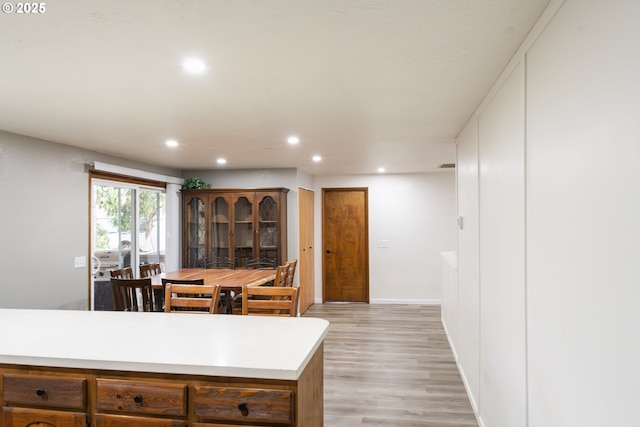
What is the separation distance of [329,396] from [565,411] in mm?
2421

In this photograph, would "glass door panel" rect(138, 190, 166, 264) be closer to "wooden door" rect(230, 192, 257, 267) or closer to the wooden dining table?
"wooden door" rect(230, 192, 257, 267)

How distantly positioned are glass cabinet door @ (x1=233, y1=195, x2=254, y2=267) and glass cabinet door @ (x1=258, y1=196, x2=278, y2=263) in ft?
0.49

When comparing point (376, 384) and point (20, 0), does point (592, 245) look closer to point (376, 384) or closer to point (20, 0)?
→ point (20, 0)

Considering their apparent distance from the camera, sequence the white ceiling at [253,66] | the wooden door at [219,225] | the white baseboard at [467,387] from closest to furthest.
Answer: the white ceiling at [253,66], the white baseboard at [467,387], the wooden door at [219,225]

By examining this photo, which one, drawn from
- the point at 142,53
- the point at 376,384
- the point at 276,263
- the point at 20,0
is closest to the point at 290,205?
the point at 276,263

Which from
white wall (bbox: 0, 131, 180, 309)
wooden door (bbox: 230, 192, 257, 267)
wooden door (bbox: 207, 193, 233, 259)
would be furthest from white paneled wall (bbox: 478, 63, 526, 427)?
wooden door (bbox: 207, 193, 233, 259)

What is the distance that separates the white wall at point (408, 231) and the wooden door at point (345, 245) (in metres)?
0.16

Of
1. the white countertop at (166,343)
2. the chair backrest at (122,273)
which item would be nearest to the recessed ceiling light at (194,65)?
the white countertop at (166,343)

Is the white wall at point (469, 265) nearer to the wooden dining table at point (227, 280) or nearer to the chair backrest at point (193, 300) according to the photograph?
the chair backrest at point (193, 300)

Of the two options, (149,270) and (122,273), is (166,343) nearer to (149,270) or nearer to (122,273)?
(122,273)

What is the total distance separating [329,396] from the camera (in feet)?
11.5

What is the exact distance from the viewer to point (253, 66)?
83.9 inches

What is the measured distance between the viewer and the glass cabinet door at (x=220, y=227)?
623cm

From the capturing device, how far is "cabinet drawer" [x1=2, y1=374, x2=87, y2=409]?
1.72 meters
